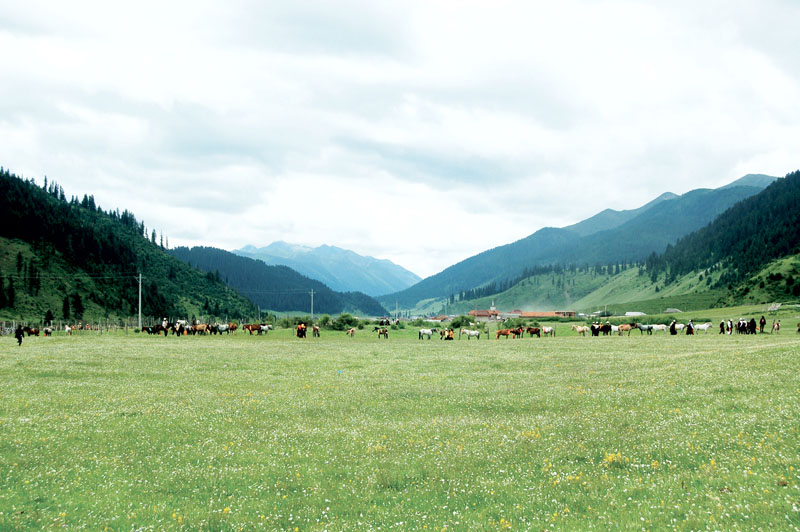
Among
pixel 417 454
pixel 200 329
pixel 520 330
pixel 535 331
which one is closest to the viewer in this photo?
pixel 417 454

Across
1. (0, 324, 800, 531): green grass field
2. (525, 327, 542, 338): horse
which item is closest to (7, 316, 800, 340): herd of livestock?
(525, 327, 542, 338): horse

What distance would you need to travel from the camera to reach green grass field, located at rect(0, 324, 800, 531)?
12.2 m

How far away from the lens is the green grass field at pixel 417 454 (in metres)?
12.2

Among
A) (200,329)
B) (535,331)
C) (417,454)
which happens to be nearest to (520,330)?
(535,331)

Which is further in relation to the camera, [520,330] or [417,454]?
[520,330]

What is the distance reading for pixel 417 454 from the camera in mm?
16906

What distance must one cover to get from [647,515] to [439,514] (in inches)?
190

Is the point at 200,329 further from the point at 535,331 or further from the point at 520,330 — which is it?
the point at 535,331

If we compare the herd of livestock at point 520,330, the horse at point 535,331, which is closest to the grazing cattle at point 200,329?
the herd of livestock at point 520,330

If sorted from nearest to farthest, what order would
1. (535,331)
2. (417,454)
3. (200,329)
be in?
(417,454)
(535,331)
(200,329)

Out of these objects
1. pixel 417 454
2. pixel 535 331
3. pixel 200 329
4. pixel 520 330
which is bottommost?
pixel 535 331

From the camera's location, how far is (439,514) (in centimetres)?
1246

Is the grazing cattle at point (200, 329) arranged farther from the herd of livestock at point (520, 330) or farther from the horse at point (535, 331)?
the horse at point (535, 331)

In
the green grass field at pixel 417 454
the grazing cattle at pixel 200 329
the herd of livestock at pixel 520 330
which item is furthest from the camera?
the grazing cattle at pixel 200 329
